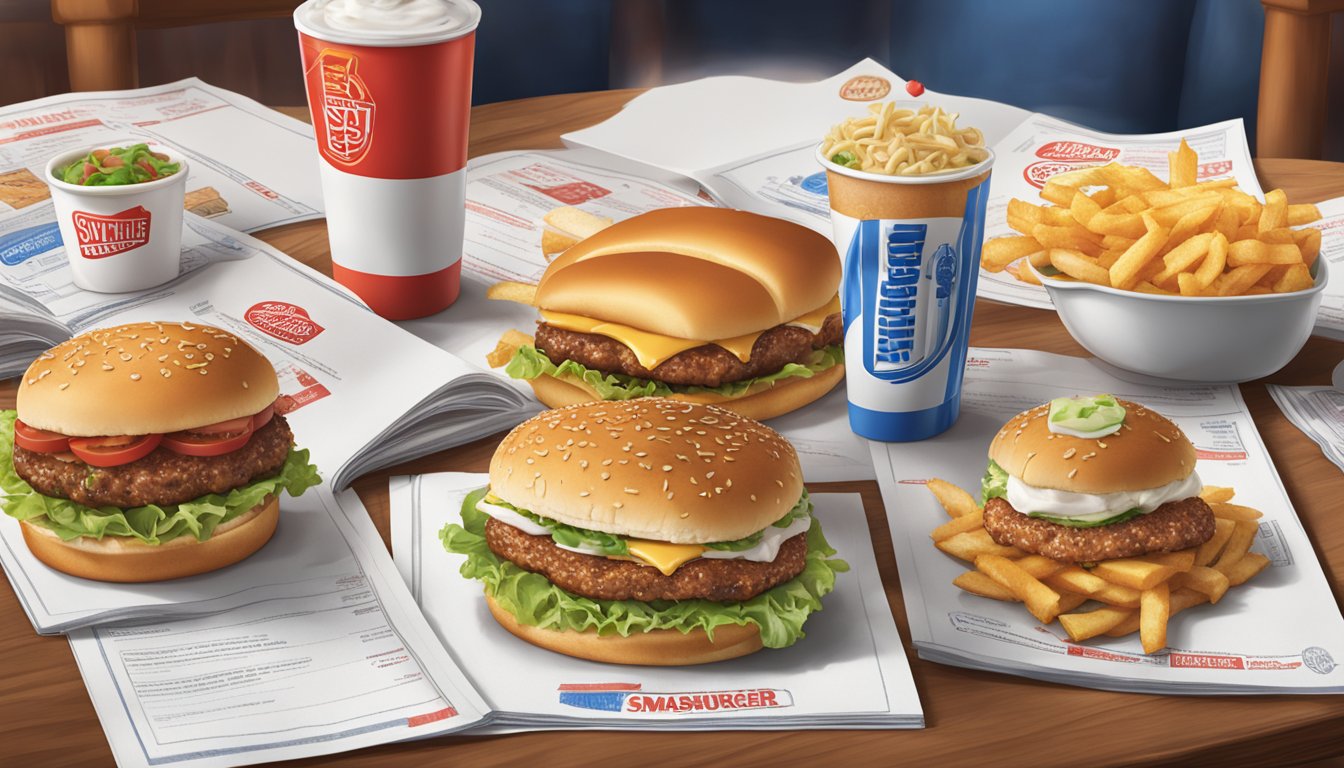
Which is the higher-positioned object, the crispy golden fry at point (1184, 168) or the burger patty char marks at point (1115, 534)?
the crispy golden fry at point (1184, 168)

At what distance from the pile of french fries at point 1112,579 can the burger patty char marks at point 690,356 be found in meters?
0.42

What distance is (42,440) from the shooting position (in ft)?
4.73

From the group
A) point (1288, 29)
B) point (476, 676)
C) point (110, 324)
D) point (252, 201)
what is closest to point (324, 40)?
point (110, 324)

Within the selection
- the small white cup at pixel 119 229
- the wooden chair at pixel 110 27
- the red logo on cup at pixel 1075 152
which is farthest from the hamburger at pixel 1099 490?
the wooden chair at pixel 110 27

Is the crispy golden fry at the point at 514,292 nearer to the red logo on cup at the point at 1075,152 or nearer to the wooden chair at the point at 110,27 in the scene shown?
the red logo on cup at the point at 1075,152

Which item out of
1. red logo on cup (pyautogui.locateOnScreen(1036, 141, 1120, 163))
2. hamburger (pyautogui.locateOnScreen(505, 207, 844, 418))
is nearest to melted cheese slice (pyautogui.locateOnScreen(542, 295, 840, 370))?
hamburger (pyautogui.locateOnScreen(505, 207, 844, 418))

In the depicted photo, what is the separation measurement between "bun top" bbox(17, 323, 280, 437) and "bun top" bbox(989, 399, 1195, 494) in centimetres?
85

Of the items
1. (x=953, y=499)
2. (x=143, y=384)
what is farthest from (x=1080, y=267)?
(x=143, y=384)

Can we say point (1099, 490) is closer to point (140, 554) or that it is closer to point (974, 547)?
point (974, 547)

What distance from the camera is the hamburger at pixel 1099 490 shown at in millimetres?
1391

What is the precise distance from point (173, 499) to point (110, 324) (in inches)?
25.0

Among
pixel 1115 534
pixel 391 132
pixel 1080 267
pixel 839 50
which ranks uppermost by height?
pixel 391 132

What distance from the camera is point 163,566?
1.42 m

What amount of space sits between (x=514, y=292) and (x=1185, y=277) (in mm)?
974
